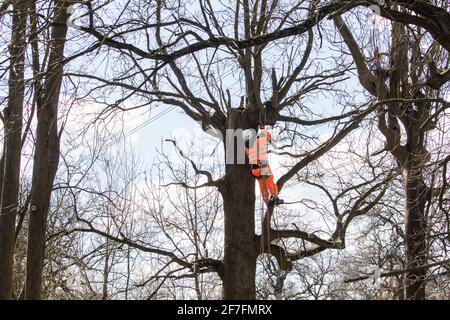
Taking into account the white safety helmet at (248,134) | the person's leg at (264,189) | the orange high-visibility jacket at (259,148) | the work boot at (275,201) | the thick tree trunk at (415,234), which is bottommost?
the thick tree trunk at (415,234)

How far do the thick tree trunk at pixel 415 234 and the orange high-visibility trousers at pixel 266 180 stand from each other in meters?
1.94

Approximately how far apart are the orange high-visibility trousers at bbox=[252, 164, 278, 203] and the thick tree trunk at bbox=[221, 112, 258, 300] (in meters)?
0.53

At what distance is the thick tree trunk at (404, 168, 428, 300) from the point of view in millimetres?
8555

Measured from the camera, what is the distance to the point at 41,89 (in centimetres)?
706

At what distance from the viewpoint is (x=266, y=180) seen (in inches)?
388

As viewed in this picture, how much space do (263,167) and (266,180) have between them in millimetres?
226

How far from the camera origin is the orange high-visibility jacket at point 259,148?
9.55 m

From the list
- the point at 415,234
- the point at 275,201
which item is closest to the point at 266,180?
the point at 275,201

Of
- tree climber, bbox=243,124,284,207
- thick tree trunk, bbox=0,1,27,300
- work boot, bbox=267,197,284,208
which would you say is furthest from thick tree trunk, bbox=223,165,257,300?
thick tree trunk, bbox=0,1,27,300

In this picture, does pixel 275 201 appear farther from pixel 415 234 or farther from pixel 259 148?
pixel 415 234

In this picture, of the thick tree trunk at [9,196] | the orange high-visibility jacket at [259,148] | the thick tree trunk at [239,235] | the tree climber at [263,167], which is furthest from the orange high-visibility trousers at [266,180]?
the thick tree trunk at [9,196]

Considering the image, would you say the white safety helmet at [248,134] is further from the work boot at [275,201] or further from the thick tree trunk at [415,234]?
the thick tree trunk at [415,234]
